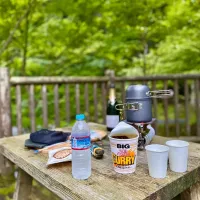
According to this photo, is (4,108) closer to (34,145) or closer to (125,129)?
(34,145)

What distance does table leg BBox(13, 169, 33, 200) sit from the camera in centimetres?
141

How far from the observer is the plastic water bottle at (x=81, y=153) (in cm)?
80

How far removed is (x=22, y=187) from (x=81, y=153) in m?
0.82

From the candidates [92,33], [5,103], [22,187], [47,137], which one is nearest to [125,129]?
[47,137]

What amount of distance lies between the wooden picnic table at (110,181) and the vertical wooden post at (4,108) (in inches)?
41.6

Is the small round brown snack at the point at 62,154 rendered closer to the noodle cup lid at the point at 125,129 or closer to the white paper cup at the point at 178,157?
the noodle cup lid at the point at 125,129

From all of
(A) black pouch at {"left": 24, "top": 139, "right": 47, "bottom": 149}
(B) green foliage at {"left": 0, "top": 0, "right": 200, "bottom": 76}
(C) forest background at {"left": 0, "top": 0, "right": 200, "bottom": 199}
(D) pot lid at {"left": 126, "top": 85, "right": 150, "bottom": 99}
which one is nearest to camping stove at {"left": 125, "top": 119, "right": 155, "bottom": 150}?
(D) pot lid at {"left": 126, "top": 85, "right": 150, "bottom": 99}

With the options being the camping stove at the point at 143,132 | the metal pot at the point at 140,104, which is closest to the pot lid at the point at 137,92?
the metal pot at the point at 140,104

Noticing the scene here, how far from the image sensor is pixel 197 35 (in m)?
3.12

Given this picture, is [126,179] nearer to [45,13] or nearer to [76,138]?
[76,138]

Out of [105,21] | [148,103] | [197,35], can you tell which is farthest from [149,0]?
[148,103]

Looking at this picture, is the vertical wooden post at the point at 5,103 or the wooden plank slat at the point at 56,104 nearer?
the vertical wooden post at the point at 5,103

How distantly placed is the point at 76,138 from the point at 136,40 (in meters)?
2.98

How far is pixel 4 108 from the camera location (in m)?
2.05
